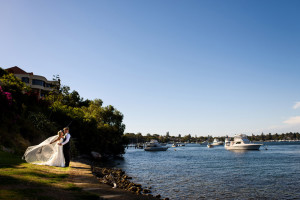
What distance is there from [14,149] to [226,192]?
20320mm

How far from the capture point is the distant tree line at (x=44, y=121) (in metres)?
23.1

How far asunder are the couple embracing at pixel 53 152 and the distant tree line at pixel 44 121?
6.42 metres

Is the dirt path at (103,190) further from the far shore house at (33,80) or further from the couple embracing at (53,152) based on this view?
the far shore house at (33,80)

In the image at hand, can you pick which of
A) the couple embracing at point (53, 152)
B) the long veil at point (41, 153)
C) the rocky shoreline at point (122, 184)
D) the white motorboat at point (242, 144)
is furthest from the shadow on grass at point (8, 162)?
the white motorboat at point (242, 144)

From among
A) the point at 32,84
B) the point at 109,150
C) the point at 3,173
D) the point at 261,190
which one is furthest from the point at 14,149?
the point at 32,84

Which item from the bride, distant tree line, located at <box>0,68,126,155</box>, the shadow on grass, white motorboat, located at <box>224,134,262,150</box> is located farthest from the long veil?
white motorboat, located at <box>224,134,262,150</box>

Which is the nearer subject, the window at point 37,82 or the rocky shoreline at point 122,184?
the rocky shoreline at point 122,184

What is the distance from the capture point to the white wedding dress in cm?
1551

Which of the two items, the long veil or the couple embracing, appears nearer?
the couple embracing

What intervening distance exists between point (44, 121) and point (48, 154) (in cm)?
1611

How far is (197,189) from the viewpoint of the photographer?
2058 cm

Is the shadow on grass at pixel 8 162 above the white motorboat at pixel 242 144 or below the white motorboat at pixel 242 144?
above

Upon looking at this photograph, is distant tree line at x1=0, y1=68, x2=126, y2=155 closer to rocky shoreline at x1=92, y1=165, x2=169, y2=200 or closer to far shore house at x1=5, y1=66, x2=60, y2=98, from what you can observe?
far shore house at x1=5, y1=66, x2=60, y2=98

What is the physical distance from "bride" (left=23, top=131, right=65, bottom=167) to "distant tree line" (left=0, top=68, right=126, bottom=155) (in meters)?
6.35
